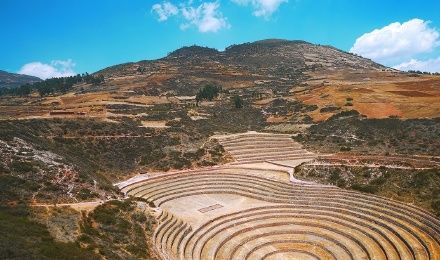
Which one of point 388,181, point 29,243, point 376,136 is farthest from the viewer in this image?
point 376,136

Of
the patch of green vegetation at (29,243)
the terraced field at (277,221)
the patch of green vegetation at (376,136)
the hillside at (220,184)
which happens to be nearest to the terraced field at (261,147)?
the hillside at (220,184)

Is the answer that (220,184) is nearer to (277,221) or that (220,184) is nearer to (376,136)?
(277,221)

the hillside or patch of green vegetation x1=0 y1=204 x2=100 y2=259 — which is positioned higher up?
the hillside

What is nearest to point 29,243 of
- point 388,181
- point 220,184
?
point 220,184

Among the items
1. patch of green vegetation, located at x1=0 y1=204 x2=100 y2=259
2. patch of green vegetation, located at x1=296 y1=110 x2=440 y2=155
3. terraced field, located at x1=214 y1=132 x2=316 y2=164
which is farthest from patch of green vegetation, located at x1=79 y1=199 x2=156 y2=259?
patch of green vegetation, located at x1=296 y1=110 x2=440 y2=155

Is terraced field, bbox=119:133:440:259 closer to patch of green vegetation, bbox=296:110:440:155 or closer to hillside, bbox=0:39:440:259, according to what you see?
hillside, bbox=0:39:440:259

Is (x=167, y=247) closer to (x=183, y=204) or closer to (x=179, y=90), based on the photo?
(x=183, y=204)

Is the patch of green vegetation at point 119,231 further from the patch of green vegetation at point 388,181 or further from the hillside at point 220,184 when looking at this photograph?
the patch of green vegetation at point 388,181

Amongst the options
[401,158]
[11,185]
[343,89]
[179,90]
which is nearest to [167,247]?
[11,185]

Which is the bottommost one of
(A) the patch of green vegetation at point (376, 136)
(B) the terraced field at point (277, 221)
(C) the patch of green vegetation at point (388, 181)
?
(B) the terraced field at point (277, 221)
